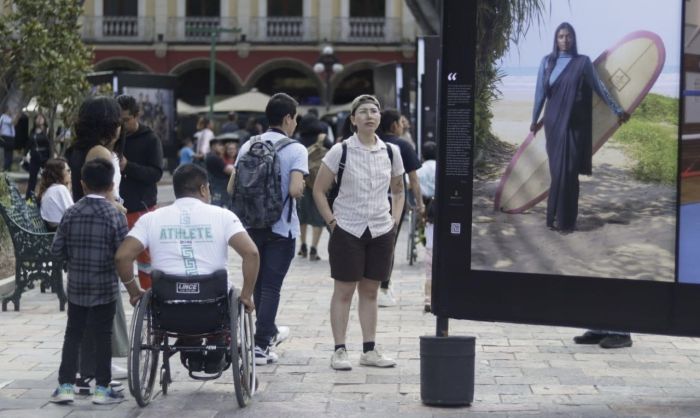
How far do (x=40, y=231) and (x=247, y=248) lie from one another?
5.47m

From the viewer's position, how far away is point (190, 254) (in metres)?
7.47

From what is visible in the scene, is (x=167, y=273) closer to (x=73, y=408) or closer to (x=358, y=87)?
(x=73, y=408)

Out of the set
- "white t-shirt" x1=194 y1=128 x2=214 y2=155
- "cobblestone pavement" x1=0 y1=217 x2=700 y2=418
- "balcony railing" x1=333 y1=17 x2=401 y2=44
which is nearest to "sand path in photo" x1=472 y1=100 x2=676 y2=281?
"cobblestone pavement" x1=0 y1=217 x2=700 y2=418

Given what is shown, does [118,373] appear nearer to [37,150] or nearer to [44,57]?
[44,57]

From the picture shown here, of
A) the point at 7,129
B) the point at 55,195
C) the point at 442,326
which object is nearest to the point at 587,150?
the point at 442,326

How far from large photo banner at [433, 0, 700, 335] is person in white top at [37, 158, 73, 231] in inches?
209

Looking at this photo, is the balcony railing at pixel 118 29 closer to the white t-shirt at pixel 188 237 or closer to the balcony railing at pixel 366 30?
the balcony railing at pixel 366 30

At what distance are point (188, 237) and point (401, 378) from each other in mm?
1793

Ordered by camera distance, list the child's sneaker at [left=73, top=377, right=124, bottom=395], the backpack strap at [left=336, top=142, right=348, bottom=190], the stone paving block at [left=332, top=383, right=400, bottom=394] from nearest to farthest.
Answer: the child's sneaker at [left=73, top=377, right=124, bottom=395]
the stone paving block at [left=332, top=383, right=400, bottom=394]
the backpack strap at [left=336, top=142, right=348, bottom=190]

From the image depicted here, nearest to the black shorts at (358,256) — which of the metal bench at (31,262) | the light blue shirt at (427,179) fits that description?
the metal bench at (31,262)

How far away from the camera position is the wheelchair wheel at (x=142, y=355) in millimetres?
7344

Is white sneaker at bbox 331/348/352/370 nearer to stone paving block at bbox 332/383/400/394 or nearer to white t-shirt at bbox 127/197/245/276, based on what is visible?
stone paving block at bbox 332/383/400/394

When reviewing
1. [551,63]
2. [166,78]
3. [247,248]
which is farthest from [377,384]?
[166,78]

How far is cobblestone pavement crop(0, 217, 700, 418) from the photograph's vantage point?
7.62 metres
